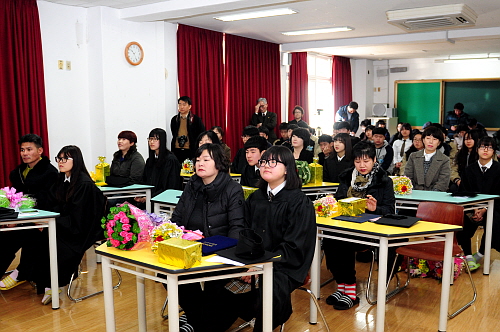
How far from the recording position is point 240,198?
11.0ft

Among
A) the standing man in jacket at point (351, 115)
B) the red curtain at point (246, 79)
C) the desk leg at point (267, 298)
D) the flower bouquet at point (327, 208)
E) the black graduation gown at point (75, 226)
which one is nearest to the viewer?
the desk leg at point (267, 298)

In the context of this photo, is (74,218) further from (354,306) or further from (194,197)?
(354,306)

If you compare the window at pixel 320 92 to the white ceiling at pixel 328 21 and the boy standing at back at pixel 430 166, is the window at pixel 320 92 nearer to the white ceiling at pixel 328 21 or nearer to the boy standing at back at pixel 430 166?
the white ceiling at pixel 328 21

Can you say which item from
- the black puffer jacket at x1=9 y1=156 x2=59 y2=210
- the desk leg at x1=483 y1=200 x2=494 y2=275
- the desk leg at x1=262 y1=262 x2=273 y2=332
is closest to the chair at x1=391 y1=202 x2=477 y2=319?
the desk leg at x1=483 y1=200 x2=494 y2=275

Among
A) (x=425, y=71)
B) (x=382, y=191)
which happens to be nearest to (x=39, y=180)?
(x=382, y=191)

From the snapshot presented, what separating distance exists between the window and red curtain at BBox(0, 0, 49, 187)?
7.18 metres

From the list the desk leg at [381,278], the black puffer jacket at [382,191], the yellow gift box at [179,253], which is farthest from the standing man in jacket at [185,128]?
the yellow gift box at [179,253]

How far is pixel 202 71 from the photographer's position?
8688 millimetres

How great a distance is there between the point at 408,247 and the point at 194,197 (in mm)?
1894

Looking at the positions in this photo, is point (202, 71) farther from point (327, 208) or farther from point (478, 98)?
point (478, 98)

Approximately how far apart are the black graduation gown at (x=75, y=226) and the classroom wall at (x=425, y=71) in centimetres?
1184

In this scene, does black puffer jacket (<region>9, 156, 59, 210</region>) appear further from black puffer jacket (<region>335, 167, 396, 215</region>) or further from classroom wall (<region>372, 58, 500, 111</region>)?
classroom wall (<region>372, 58, 500, 111</region>)

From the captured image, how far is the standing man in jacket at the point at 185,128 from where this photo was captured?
7785 millimetres

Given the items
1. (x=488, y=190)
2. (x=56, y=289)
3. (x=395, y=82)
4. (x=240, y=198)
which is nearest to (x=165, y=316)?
(x=56, y=289)
